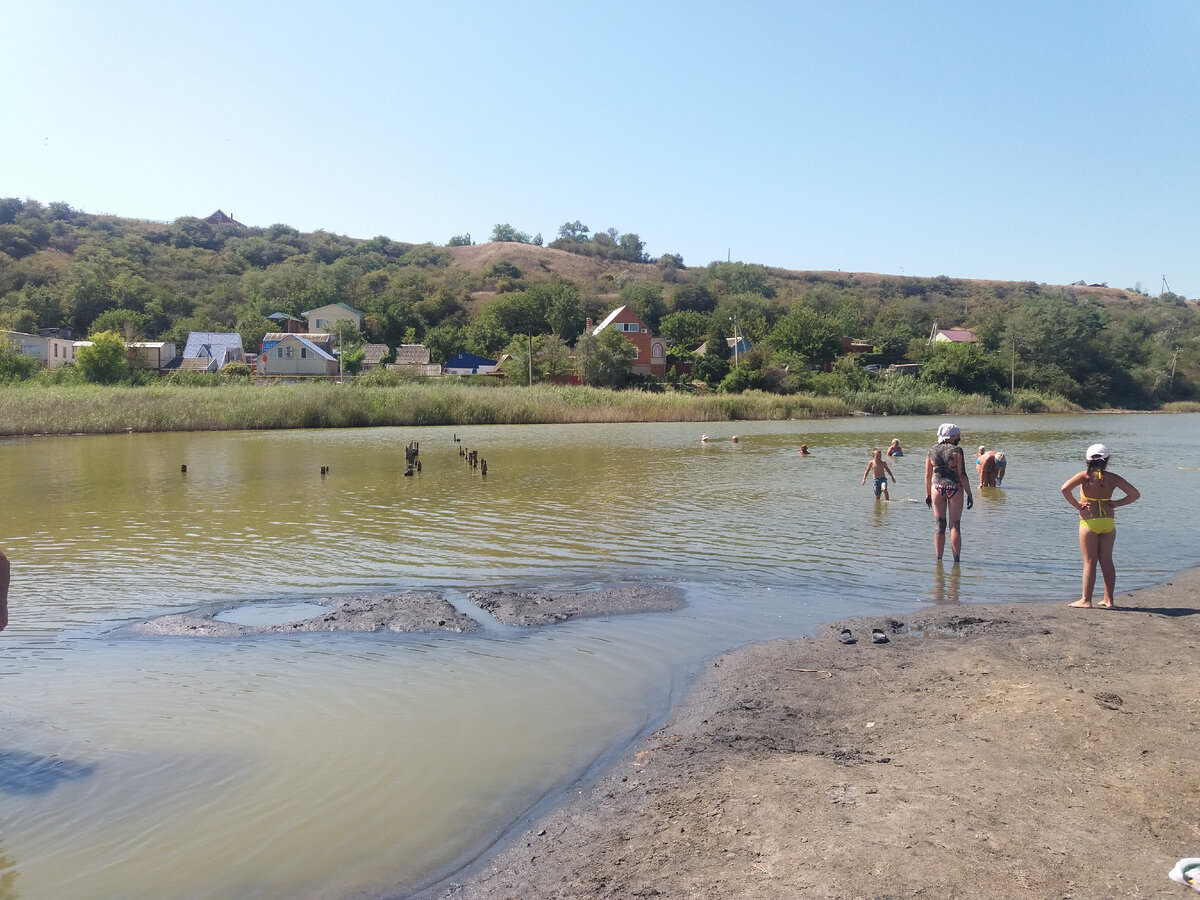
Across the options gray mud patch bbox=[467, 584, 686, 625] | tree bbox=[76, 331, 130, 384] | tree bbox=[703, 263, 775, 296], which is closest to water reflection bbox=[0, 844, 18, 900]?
gray mud patch bbox=[467, 584, 686, 625]

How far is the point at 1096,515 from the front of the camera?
9953 millimetres

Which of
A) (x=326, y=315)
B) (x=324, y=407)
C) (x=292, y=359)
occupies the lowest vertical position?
(x=324, y=407)

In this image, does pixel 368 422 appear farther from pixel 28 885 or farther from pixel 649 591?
pixel 28 885

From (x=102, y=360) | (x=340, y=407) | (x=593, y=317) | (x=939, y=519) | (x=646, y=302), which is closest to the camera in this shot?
(x=939, y=519)

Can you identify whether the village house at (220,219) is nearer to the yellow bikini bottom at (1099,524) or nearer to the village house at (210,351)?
the village house at (210,351)

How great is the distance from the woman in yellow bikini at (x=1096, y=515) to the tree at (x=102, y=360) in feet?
214

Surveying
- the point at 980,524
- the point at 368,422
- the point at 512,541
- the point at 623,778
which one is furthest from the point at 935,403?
the point at 623,778

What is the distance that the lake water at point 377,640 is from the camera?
548cm

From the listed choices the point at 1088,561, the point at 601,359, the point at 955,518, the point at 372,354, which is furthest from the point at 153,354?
the point at 1088,561

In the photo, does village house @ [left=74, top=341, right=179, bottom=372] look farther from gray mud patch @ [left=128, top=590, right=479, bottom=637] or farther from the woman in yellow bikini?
the woman in yellow bikini

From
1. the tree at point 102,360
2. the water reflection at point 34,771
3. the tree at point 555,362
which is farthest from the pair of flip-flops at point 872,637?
the tree at point 555,362

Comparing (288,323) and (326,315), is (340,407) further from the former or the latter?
(326,315)

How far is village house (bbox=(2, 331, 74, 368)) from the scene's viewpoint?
68.2 metres

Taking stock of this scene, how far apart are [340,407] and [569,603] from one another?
43.3 metres
